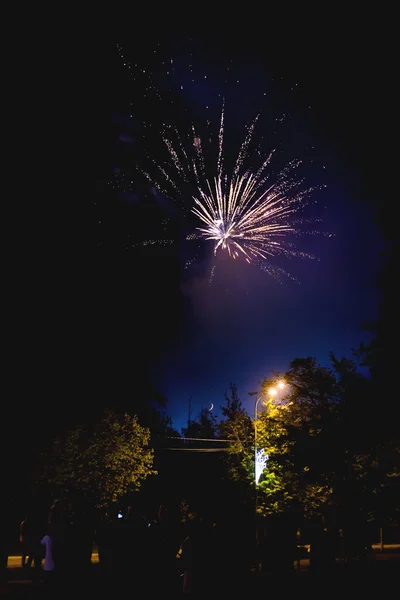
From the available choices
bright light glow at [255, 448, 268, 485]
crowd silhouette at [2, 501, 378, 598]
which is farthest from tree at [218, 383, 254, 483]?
crowd silhouette at [2, 501, 378, 598]

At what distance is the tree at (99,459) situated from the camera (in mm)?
22547

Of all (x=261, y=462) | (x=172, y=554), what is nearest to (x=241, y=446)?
(x=261, y=462)

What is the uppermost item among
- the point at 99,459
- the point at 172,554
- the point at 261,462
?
the point at 261,462

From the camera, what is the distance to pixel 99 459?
924 inches

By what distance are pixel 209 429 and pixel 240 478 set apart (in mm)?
21263

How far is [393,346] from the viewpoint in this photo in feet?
40.3

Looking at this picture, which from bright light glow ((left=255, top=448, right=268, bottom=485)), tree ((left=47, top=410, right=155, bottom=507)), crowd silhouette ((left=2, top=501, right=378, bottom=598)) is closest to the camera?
crowd silhouette ((left=2, top=501, right=378, bottom=598))

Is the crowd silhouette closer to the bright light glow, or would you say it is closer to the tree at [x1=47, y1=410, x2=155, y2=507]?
the tree at [x1=47, y1=410, x2=155, y2=507]

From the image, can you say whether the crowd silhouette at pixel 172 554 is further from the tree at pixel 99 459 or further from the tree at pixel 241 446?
the tree at pixel 241 446

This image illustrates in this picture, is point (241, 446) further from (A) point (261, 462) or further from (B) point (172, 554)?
(B) point (172, 554)

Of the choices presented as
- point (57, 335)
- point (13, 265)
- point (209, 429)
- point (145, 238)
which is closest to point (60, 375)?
point (57, 335)

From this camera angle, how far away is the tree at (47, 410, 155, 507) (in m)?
22.5

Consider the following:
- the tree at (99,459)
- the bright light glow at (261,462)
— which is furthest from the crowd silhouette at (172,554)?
the bright light glow at (261,462)

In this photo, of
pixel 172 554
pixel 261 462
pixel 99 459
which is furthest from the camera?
pixel 261 462
